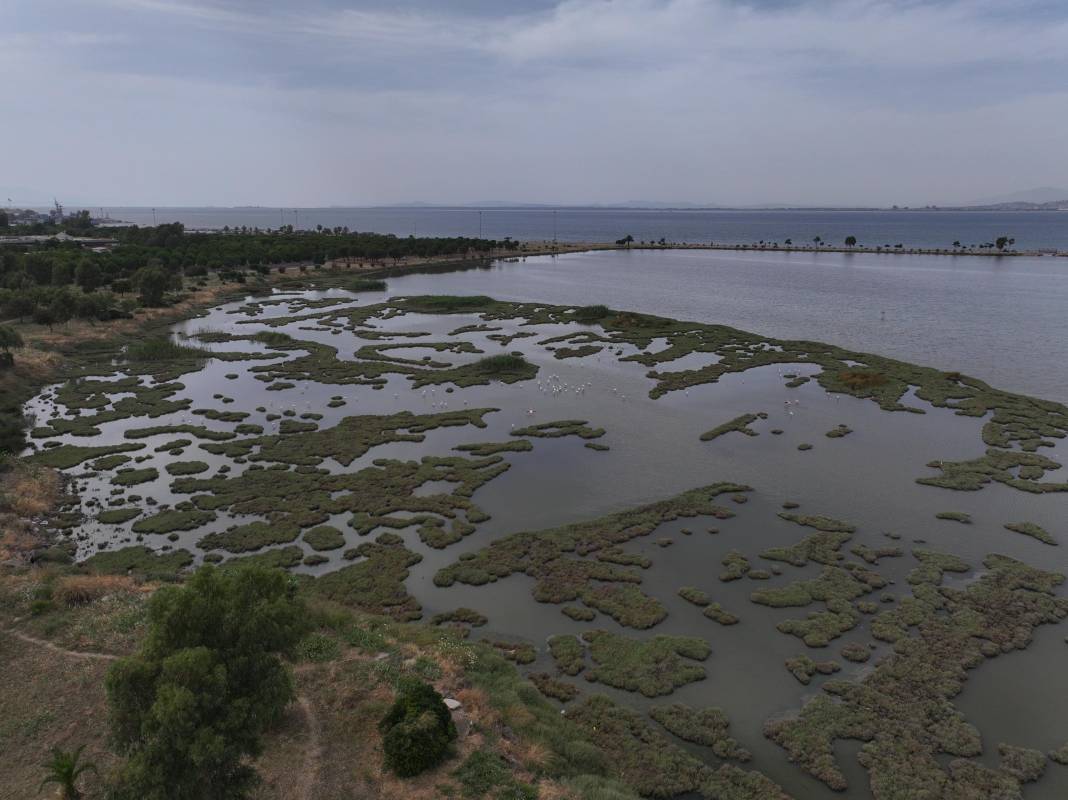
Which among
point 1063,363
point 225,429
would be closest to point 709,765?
point 225,429

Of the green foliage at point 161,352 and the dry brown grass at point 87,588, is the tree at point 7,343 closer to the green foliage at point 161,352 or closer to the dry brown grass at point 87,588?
the green foliage at point 161,352

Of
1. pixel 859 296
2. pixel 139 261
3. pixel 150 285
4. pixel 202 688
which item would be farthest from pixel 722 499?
pixel 139 261

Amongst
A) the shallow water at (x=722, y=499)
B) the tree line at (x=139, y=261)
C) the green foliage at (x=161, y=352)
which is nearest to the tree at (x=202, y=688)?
the shallow water at (x=722, y=499)

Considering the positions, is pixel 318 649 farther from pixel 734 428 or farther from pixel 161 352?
pixel 161 352

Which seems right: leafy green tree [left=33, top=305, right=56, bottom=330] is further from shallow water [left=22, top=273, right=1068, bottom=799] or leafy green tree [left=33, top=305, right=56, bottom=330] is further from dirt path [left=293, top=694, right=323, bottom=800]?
dirt path [left=293, top=694, right=323, bottom=800]

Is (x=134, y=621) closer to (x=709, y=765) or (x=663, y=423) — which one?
(x=709, y=765)

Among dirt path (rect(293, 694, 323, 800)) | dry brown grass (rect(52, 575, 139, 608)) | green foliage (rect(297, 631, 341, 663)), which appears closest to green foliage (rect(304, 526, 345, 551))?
dry brown grass (rect(52, 575, 139, 608))
